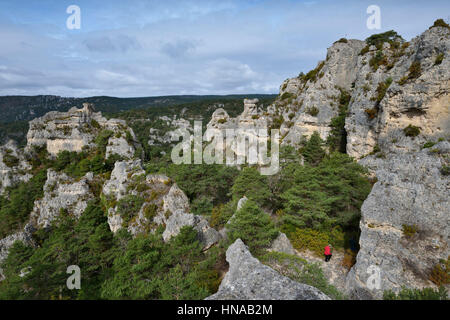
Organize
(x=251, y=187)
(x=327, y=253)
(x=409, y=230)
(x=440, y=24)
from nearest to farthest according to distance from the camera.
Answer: (x=409, y=230) < (x=327, y=253) < (x=440, y=24) < (x=251, y=187)

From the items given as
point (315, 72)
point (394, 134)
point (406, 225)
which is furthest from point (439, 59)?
point (315, 72)

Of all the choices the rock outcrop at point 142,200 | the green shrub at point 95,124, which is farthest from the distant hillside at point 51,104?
the rock outcrop at point 142,200

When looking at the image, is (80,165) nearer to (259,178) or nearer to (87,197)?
(87,197)

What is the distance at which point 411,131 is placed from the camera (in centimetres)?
1927

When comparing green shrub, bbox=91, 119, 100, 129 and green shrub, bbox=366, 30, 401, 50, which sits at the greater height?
green shrub, bbox=366, 30, 401, 50

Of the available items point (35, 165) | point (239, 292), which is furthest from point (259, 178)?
point (35, 165)

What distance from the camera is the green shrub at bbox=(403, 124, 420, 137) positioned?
1902cm

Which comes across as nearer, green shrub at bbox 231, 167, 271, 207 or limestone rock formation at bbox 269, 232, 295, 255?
limestone rock formation at bbox 269, 232, 295, 255

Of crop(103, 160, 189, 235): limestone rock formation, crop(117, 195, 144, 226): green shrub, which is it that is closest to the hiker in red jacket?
crop(103, 160, 189, 235): limestone rock formation

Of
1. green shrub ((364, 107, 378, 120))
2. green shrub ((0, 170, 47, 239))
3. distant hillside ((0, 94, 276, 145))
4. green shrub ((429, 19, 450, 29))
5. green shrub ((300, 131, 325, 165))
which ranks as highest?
distant hillside ((0, 94, 276, 145))

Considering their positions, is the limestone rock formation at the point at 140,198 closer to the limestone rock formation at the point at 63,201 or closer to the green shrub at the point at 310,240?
the limestone rock formation at the point at 63,201

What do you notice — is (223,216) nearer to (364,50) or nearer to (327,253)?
(327,253)

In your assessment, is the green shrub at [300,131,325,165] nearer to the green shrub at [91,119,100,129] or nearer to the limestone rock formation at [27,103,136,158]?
the limestone rock formation at [27,103,136,158]

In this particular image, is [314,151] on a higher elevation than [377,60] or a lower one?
lower
